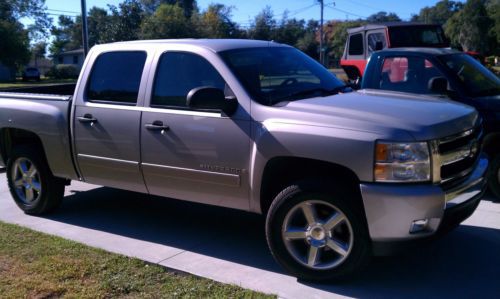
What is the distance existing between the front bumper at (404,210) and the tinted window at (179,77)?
1.76 m

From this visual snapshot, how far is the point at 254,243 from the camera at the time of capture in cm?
528

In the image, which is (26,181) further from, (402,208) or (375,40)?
(375,40)

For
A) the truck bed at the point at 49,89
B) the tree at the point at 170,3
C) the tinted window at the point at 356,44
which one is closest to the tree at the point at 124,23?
the tree at the point at 170,3

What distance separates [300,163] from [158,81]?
5.40 feet

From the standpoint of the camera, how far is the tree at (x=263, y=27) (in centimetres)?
6425

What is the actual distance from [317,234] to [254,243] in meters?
1.18

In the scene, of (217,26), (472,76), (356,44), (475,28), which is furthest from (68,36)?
(472,76)

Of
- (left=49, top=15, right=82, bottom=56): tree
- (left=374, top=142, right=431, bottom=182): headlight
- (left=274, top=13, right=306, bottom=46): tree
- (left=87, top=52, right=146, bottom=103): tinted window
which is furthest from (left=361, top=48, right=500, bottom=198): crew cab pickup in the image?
(left=49, top=15, right=82, bottom=56): tree

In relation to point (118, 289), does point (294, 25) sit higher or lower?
higher

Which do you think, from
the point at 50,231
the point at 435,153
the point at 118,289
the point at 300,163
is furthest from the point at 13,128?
the point at 435,153

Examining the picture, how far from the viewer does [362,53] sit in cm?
1365

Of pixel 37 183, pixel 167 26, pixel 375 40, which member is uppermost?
pixel 167 26

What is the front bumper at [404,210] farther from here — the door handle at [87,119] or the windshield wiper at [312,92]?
the door handle at [87,119]

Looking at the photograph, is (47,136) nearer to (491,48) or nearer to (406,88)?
(406,88)
